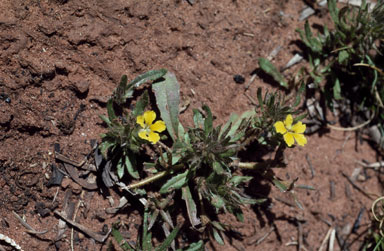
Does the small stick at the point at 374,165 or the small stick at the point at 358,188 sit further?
the small stick at the point at 374,165

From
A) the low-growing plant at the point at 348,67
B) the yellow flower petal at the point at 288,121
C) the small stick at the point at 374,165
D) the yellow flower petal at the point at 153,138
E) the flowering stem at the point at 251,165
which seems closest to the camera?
Answer: the yellow flower petal at the point at 153,138

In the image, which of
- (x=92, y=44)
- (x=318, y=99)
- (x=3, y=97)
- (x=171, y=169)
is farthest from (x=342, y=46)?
(x=3, y=97)

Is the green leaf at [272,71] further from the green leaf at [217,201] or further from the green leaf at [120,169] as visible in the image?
the green leaf at [120,169]

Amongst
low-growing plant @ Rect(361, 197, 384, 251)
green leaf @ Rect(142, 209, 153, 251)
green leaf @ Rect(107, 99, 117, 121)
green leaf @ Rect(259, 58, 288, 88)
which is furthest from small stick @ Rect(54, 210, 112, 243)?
low-growing plant @ Rect(361, 197, 384, 251)

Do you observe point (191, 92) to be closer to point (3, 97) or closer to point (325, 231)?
point (3, 97)

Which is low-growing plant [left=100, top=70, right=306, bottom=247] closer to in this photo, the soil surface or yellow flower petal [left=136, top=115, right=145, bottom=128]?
yellow flower petal [left=136, top=115, right=145, bottom=128]

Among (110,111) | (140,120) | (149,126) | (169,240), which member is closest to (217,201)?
(169,240)

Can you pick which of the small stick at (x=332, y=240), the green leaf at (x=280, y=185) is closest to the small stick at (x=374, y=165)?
the small stick at (x=332, y=240)

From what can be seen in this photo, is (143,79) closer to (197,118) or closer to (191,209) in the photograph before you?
(197,118)
